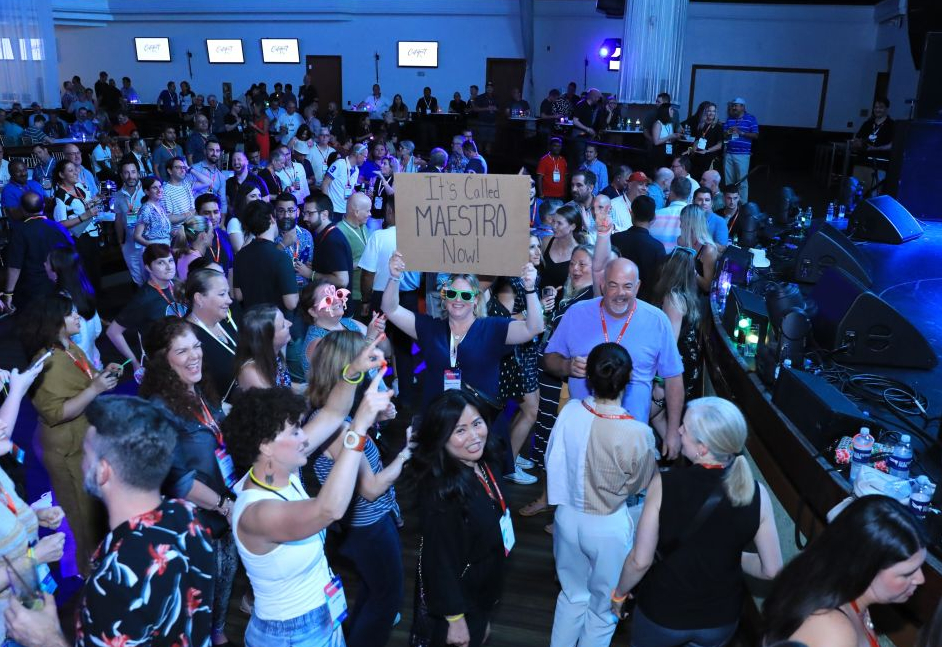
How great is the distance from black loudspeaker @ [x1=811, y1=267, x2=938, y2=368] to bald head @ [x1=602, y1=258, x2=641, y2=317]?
4.64ft

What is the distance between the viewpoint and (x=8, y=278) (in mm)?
5250

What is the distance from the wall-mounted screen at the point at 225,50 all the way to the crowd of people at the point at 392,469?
17.3 m

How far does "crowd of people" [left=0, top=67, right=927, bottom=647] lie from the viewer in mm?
1772

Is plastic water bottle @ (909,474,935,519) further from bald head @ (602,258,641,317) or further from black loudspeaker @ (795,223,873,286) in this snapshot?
black loudspeaker @ (795,223,873,286)

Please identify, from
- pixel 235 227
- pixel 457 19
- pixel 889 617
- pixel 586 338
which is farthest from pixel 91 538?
pixel 457 19

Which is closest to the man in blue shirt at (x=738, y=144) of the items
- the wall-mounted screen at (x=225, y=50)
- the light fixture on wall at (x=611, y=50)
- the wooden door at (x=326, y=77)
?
the light fixture on wall at (x=611, y=50)

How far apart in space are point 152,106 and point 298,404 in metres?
19.4

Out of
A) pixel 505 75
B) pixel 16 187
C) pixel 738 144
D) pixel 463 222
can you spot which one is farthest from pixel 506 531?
pixel 505 75

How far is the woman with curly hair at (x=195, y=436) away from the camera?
254 centimetres

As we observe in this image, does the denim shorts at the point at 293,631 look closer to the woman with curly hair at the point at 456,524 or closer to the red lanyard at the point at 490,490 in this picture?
the woman with curly hair at the point at 456,524

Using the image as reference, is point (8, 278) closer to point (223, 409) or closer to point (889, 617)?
point (223, 409)

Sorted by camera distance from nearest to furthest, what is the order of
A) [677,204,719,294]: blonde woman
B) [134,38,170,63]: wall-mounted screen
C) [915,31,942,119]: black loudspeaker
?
[677,204,719,294]: blonde woman → [915,31,942,119]: black loudspeaker → [134,38,170,63]: wall-mounted screen

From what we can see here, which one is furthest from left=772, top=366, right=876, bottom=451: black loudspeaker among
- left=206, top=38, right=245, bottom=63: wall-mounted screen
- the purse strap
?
left=206, top=38, right=245, bottom=63: wall-mounted screen

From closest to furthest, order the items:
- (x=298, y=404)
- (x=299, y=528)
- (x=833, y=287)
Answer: (x=299, y=528)
(x=298, y=404)
(x=833, y=287)
